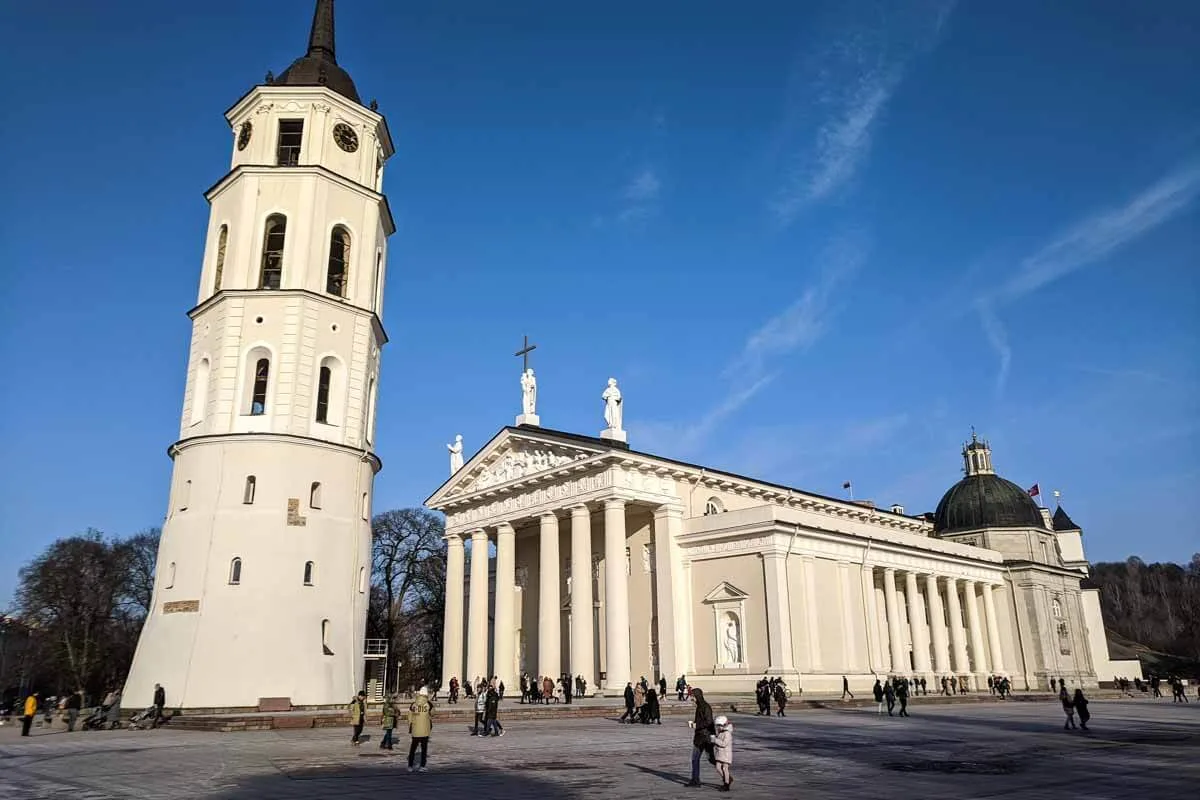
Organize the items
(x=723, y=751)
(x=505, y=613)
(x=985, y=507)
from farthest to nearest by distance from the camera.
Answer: (x=985, y=507) < (x=505, y=613) < (x=723, y=751)

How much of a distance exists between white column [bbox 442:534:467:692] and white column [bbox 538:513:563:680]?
7931 millimetres

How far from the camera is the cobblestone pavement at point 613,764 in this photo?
11.3 m

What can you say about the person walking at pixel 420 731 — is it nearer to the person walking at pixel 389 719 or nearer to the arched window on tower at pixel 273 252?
the person walking at pixel 389 719

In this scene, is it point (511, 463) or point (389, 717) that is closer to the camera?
point (389, 717)

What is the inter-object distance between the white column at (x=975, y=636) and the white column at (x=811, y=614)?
61.3ft

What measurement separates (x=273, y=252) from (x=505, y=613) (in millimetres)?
21434

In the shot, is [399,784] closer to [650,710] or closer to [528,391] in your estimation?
[650,710]

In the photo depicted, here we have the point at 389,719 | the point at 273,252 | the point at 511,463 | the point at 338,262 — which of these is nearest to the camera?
the point at 389,719

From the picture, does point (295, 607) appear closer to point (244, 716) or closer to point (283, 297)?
point (244, 716)

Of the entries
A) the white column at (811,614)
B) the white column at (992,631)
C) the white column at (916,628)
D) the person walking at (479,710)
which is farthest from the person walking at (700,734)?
the white column at (992,631)

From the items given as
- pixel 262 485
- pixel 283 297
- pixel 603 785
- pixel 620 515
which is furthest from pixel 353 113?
pixel 603 785

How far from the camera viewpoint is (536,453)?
42875 mm

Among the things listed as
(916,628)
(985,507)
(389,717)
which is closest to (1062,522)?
(985,507)

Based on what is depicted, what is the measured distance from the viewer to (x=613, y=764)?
48.5 feet
